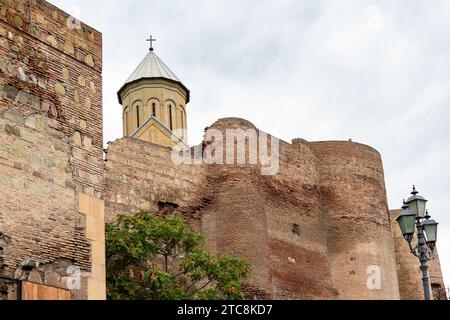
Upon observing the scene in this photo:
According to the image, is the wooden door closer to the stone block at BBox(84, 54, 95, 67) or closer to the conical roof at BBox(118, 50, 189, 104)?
the stone block at BBox(84, 54, 95, 67)

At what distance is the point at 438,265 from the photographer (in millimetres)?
32531

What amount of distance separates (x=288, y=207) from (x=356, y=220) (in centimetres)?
248

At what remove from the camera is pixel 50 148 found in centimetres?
1132

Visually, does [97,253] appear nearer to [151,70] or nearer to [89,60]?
[89,60]

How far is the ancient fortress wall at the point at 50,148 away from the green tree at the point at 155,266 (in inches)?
237

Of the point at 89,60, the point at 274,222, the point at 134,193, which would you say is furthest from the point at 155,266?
the point at 89,60

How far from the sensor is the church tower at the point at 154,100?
3892 centimetres

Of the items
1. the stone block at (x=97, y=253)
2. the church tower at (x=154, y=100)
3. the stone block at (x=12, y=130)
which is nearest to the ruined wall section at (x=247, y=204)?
the stone block at (x=97, y=253)

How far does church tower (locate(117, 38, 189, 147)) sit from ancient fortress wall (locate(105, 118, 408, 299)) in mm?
11222

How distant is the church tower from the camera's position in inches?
1532

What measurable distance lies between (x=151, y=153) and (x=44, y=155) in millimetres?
12075
